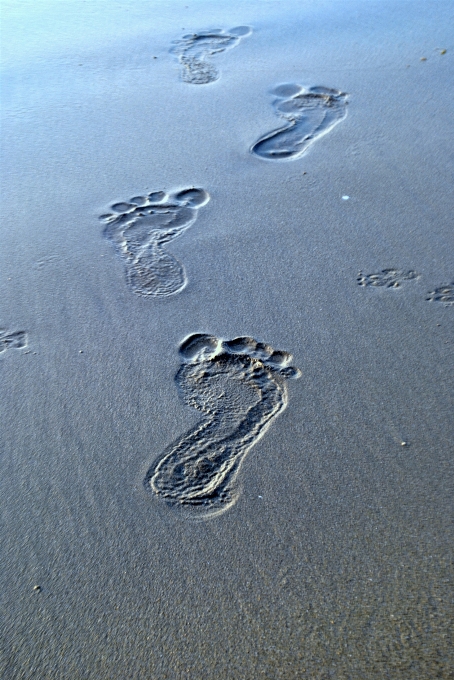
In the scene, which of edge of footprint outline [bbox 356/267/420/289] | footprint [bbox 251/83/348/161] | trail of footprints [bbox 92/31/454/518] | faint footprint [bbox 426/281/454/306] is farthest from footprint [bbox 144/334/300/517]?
footprint [bbox 251/83/348/161]

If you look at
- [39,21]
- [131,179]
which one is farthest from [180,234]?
[39,21]

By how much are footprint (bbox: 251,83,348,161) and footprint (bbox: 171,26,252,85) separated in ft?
2.07

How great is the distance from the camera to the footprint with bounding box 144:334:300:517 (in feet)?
7.02

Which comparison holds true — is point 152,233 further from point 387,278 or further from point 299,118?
point 299,118

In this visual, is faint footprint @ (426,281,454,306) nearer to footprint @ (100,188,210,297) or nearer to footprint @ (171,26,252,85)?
footprint @ (100,188,210,297)

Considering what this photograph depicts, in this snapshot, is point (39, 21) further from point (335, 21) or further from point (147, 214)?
point (147, 214)

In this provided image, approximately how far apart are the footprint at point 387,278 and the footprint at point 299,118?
1.19 m

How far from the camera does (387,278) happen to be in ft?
9.68

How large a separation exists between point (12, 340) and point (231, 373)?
92 cm

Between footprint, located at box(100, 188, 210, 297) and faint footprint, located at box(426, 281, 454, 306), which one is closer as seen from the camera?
faint footprint, located at box(426, 281, 454, 306)

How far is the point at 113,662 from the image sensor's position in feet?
5.62

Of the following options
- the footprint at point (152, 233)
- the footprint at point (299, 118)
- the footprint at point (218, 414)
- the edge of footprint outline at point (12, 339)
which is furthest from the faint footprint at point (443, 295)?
the edge of footprint outline at point (12, 339)

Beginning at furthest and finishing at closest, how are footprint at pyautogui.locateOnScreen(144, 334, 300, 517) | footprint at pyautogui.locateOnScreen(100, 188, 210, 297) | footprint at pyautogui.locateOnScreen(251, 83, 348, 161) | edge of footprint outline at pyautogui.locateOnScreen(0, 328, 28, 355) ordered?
footprint at pyautogui.locateOnScreen(251, 83, 348, 161) → footprint at pyautogui.locateOnScreen(100, 188, 210, 297) → edge of footprint outline at pyautogui.locateOnScreen(0, 328, 28, 355) → footprint at pyautogui.locateOnScreen(144, 334, 300, 517)

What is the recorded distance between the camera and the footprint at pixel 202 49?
485 cm
